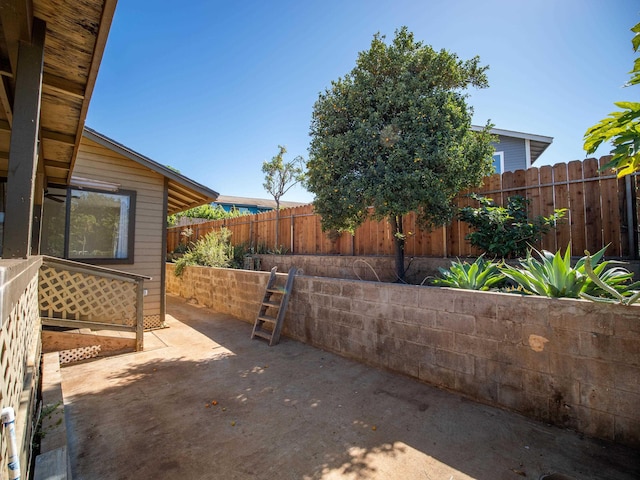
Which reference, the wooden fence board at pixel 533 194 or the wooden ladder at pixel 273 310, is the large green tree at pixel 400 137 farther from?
the wooden ladder at pixel 273 310

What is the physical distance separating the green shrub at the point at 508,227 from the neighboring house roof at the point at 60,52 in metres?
5.06

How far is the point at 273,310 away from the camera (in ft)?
19.4

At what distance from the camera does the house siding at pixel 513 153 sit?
36.7 ft

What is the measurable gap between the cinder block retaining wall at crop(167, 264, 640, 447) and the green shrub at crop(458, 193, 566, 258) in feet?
5.65

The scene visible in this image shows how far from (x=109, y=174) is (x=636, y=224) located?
924 cm

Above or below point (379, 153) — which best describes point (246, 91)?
above

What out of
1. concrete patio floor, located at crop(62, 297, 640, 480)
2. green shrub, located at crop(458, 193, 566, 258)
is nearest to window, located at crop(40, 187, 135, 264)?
concrete patio floor, located at crop(62, 297, 640, 480)

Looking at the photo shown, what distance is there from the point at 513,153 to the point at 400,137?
9.52 m

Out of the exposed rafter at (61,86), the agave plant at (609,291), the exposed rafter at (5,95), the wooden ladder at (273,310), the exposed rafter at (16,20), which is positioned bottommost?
the wooden ladder at (273,310)

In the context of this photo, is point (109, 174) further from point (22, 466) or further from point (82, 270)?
point (22, 466)

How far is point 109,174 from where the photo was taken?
6.04 meters

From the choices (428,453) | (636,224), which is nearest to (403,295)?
(428,453)

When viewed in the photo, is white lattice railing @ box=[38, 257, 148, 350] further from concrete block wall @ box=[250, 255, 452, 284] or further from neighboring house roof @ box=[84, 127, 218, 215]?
concrete block wall @ box=[250, 255, 452, 284]

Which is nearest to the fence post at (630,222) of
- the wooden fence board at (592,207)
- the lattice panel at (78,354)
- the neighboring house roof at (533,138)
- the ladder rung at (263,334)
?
the wooden fence board at (592,207)
